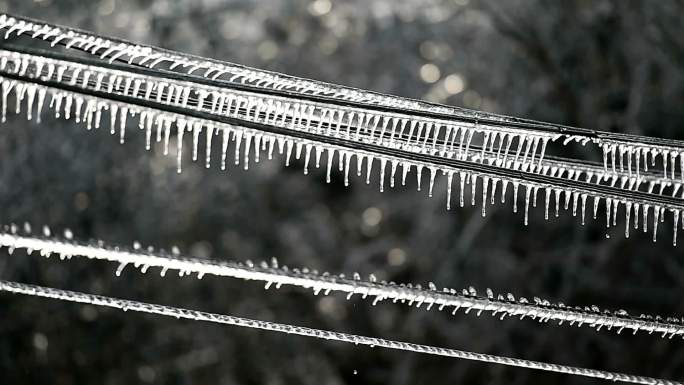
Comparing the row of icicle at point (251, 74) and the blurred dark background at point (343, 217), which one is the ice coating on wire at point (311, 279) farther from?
the blurred dark background at point (343, 217)

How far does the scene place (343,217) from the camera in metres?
1.23

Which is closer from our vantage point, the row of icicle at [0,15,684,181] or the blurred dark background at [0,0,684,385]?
the row of icicle at [0,15,684,181]

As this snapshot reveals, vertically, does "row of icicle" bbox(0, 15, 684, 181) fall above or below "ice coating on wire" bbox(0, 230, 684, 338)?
above

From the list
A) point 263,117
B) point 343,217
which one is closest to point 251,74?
point 263,117

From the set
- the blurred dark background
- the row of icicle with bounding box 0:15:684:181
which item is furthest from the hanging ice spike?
the blurred dark background

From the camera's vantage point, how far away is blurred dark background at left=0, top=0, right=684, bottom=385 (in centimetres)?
120

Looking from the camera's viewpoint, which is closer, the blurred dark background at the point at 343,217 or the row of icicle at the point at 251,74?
the row of icicle at the point at 251,74

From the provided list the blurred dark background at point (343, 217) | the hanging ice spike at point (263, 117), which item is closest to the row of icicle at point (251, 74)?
the hanging ice spike at point (263, 117)

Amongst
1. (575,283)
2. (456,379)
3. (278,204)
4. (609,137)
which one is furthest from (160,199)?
(609,137)

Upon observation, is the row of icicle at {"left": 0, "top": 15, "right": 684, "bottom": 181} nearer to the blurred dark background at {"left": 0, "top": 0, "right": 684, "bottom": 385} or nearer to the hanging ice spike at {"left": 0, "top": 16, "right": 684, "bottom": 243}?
the hanging ice spike at {"left": 0, "top": 16, "right": 684, "bottom": 243}

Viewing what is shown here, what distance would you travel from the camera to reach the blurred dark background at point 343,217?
120 cm

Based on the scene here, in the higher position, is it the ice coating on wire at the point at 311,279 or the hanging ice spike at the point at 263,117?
the hanging ice spike at the point at 263,117

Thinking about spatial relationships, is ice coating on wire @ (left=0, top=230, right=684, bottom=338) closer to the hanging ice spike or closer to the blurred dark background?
the hanging ice spike

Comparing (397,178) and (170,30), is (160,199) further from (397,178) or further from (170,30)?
(397,178)
